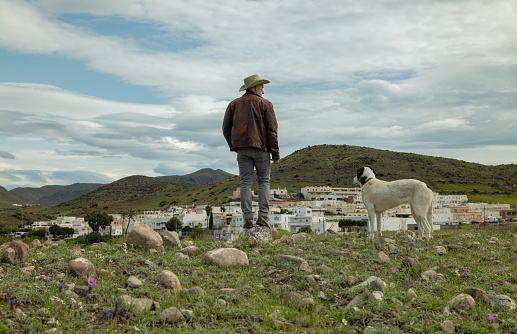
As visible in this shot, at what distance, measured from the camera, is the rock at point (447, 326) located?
17.6 feet

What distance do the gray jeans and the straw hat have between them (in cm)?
158

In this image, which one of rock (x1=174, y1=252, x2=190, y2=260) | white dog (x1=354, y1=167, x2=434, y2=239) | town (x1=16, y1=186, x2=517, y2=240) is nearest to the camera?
rock (x1=174, y1=252, x2=190, y2=260)

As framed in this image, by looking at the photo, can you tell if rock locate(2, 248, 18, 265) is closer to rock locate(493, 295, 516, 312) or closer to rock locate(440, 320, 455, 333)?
rock locate(440, 320, 455, 333)

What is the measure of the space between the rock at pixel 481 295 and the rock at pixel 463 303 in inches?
10.1

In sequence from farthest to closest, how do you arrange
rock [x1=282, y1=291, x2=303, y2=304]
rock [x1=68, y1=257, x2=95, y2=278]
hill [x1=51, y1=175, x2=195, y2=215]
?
1. hill [x1=51, y1=175, x2=195, y2=215]
2. rock [x1=68, y1=257, x2=95, y2=278]
3. rock [x1=282, y1=291, x2=303, y2=304]

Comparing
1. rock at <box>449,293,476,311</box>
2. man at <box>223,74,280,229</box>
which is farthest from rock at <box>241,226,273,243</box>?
rock at <box>449,293,476,311</box>

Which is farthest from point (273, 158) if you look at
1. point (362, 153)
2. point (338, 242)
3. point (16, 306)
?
point (362, 153)

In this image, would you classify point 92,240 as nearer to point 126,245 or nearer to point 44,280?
point 126,245

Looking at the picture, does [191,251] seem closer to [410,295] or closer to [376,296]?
[376,296]

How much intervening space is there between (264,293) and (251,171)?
5068mm

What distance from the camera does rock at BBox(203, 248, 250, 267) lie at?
311 inches

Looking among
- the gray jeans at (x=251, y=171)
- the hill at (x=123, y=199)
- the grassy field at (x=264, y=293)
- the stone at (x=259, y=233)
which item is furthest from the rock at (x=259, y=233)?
the hill at (x=123, y=199)

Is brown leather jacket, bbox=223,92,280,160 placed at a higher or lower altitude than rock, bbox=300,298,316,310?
higher

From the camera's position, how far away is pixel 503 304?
611cm
